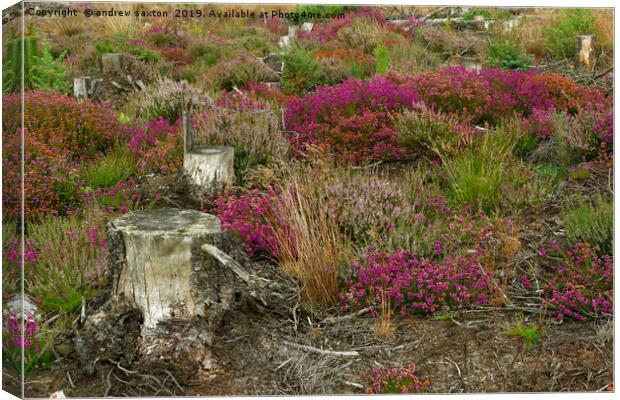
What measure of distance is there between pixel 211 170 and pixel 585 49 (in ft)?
18.1

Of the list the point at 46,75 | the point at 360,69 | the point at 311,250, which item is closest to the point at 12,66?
the point at 311,250

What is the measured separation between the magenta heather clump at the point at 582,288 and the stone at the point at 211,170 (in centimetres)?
266

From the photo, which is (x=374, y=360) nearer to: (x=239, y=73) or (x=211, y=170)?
(x=211, y=170)

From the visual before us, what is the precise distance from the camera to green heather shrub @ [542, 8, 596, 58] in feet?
33.7

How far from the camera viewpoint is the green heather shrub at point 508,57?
10.6 meters

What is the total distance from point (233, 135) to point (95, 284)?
2450mm

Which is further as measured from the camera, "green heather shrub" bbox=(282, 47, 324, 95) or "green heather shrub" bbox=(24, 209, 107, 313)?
"green heather shrub" bbox=(282, 47, 324, 95)

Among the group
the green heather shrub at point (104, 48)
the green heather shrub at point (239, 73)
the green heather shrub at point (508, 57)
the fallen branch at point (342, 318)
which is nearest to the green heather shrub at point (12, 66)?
the fallen branch at point (342, 318)

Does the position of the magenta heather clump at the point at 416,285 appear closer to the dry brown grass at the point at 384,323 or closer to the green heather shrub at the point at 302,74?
the dry brown grass at the point at 384,323

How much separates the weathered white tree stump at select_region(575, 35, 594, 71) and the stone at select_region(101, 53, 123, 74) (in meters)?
5.88

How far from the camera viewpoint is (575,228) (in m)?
5.51

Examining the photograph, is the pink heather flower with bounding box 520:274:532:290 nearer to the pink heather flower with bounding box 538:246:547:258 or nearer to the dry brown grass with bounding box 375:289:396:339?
the pink heather flower with bounding box 538:246:547:258

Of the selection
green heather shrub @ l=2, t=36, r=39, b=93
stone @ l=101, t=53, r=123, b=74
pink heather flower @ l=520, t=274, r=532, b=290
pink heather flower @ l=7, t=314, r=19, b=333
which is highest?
green heather shrub @ l=2, t=36, r=39, b=93

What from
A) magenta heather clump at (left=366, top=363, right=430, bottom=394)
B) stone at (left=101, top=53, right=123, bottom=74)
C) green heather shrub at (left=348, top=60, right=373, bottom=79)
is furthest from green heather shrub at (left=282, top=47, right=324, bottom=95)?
magenta heather clump at (left=366, top=363, right=430, bottom=394)
